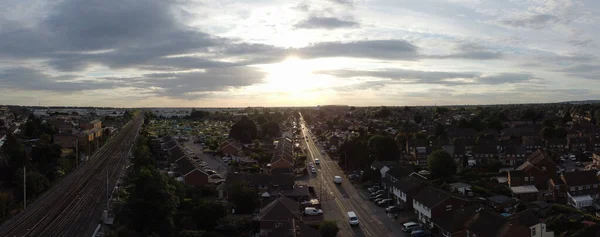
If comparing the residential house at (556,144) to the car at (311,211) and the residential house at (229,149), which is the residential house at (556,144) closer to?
the residential house at (229,149)

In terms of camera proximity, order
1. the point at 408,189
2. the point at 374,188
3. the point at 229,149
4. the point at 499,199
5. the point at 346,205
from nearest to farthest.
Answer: the point at 499,199 → the point at 408,189 → the point at 346,205 → the point at 374,188 → the point at 229,149

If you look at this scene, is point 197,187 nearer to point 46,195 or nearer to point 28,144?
point 46,195

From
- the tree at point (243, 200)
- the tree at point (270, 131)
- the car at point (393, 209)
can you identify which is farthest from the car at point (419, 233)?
the tree at point (270, 131)


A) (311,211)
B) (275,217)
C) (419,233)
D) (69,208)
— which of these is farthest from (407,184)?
(69,208)

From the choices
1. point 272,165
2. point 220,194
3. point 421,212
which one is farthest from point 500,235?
point 272,165

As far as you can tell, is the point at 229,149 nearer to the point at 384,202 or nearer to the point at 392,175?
the point at 392,175

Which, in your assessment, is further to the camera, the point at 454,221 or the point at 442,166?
the point at 442,166
